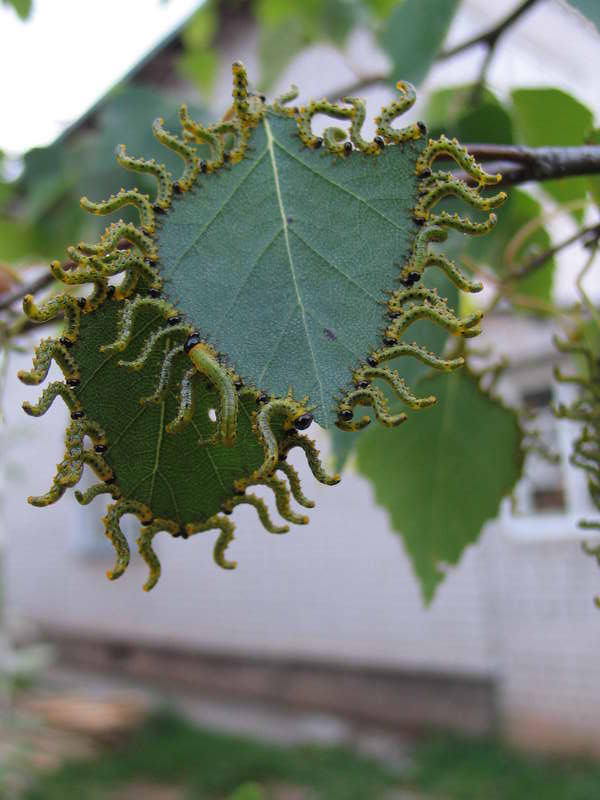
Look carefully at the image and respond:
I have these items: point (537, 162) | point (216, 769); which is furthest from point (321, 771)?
point (537, 162)

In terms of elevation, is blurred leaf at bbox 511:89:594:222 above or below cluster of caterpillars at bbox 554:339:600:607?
above

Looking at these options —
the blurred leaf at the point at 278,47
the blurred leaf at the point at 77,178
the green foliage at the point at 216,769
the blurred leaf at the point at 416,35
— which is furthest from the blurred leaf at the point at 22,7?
the green foliage at the point at 216,769

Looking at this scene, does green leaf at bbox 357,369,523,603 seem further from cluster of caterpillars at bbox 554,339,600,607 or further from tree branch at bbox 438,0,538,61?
tree branch at bbox 438,0,538,61

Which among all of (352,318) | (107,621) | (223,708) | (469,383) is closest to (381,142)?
(352,318)

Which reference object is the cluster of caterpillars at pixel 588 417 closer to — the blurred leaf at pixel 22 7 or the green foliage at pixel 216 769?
the blurred leaf at pixel 22 7

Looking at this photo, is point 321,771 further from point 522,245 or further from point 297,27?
point 522,245

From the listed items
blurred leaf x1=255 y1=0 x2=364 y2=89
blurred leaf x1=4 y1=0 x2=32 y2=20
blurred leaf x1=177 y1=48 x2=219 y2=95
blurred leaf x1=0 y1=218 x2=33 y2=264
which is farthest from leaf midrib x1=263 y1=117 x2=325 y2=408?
blurred leaf x1=177 y1=48 x2=219 y2=95

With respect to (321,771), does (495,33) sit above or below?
above
